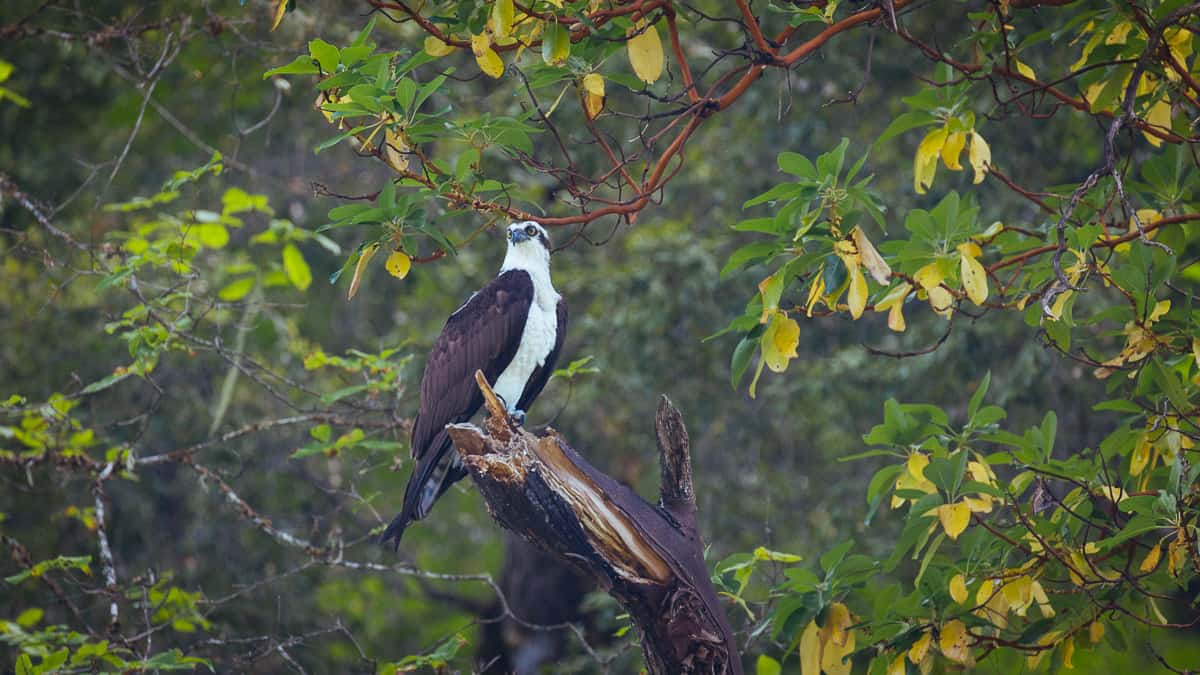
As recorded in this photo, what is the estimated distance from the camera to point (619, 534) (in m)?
3.88

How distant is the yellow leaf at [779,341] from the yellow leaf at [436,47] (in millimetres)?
1282

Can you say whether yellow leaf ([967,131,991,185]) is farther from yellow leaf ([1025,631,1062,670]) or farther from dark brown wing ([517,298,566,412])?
dark brown wing ([517,298,566,412])

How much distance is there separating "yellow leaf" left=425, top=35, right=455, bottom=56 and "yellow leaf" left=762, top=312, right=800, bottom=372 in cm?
128

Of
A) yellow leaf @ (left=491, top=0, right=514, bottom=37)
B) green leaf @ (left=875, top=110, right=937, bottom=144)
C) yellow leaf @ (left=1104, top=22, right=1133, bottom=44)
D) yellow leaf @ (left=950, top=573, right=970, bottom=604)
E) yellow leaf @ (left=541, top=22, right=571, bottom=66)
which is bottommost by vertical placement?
yellow leaf @ (left=950, top=573, right=970, bottom=604)

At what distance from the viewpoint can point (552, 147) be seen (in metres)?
8.60

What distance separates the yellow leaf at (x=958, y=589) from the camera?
3.70 metres

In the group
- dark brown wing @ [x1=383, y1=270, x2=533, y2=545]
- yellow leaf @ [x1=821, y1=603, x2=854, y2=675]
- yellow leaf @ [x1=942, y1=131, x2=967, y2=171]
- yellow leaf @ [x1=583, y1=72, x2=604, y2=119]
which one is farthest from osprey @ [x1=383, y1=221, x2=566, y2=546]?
yellow leaf @ [x1=942, y1=131, x2=967, y2=171]

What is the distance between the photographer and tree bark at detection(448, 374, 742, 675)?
385 cm

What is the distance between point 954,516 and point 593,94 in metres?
1.69

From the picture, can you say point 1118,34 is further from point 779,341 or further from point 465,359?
point 465,359

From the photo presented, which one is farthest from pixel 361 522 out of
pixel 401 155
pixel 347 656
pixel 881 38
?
pixel 401 155

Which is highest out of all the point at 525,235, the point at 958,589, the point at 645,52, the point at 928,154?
the point at 645,52

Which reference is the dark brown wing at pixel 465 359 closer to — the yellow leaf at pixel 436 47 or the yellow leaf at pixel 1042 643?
the yellow leaf at pixel 436 47

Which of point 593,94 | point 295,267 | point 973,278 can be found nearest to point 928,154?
point 973,278
